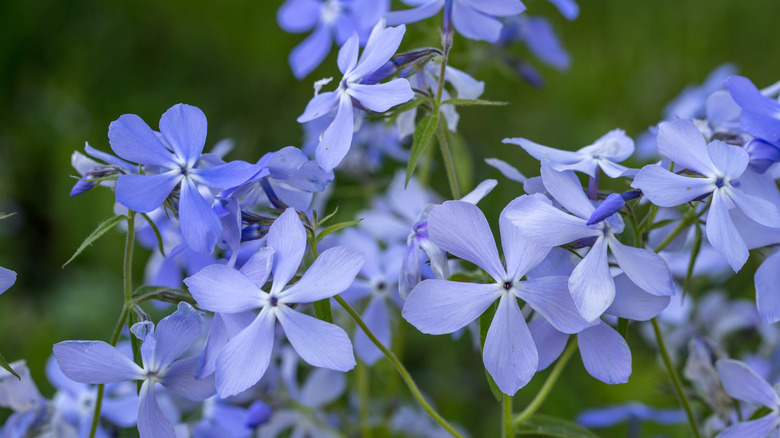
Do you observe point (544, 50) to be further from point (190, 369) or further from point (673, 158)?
point (190, 369)

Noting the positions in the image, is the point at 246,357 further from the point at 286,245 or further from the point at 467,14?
the point at 467,14

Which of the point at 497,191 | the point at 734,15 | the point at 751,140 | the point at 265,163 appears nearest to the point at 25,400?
the point at 265,163

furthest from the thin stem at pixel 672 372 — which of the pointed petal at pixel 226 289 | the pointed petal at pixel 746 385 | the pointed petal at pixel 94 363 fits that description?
the pointed petal at pixel 94 363

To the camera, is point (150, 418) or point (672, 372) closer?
point (150, 418)

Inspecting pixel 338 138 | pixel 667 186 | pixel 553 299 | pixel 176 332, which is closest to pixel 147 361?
pixel 176 332

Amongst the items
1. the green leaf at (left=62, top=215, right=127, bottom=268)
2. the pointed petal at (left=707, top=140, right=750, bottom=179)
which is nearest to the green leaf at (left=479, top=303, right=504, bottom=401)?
the pointed petal at (left=707, top=140, right=750, bottom=179)

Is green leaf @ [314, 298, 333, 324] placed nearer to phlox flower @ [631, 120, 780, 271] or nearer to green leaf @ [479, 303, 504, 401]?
green leaf @ [479, 303, 504, 401]
